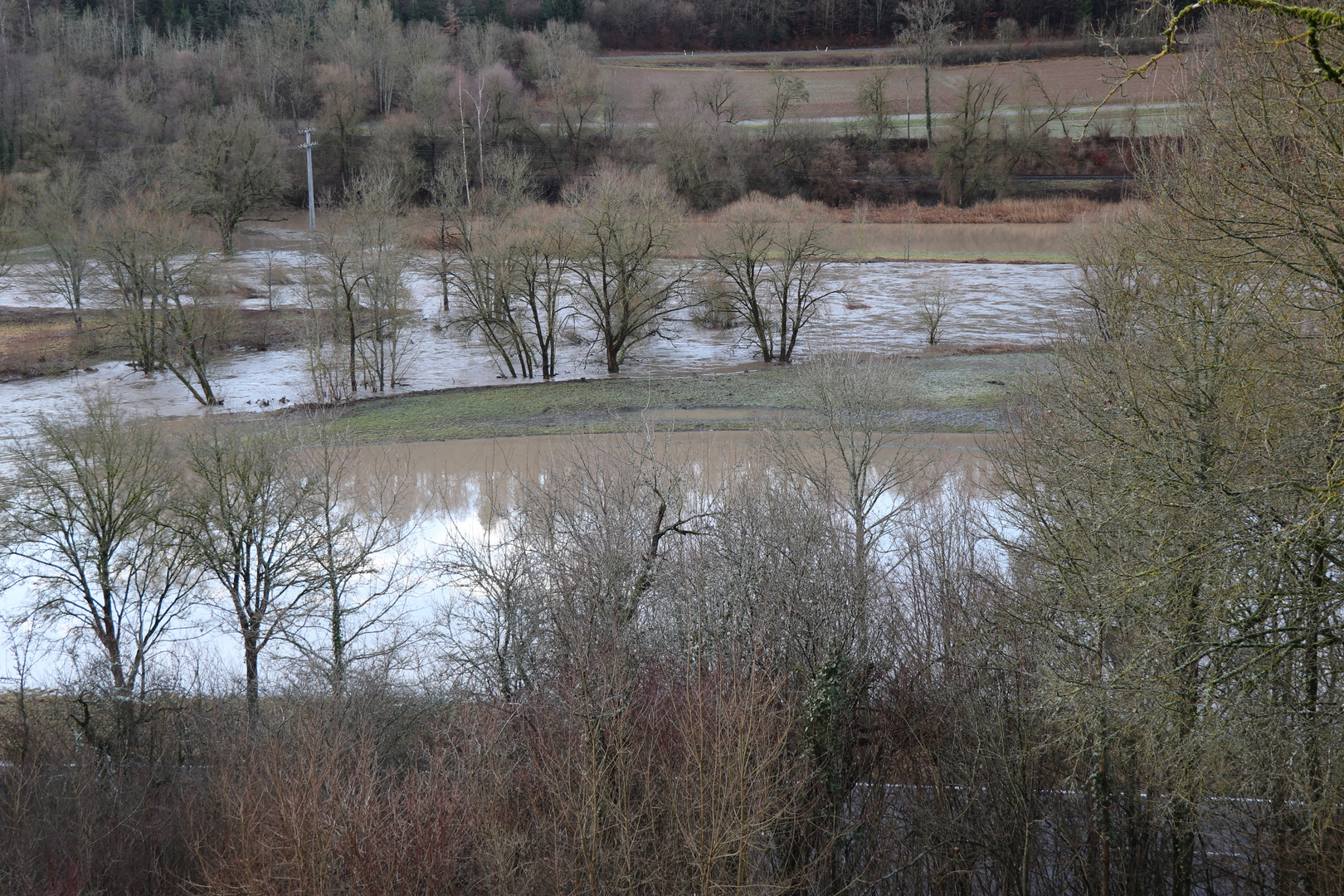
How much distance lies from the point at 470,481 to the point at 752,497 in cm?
1079

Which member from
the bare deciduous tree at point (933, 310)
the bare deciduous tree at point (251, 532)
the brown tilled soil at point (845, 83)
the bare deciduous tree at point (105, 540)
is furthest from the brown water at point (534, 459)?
the brown tilled soil at point (845, 83)

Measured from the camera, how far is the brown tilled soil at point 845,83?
8231 cm

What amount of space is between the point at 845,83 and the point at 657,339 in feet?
188

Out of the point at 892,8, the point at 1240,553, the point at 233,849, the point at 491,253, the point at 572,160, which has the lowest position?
the point at 233,849

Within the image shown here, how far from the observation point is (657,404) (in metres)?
34.4

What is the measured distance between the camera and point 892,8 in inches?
4400

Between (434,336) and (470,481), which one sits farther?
(434,336)

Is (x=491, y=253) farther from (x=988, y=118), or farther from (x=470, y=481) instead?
(x=988, y=118)

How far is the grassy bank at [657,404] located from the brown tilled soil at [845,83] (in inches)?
1938

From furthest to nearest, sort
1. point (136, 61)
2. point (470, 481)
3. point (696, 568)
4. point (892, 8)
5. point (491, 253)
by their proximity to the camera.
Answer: point (892, 8)
point (136, 61)
point (491, 253)
point (470, 481)
point (696, 568)

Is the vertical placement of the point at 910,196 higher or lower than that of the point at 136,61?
lower

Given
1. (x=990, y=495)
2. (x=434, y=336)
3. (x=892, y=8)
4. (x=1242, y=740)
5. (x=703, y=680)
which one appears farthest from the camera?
(x=892, y=8)

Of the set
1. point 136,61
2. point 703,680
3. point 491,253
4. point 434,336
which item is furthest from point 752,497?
point 136,61

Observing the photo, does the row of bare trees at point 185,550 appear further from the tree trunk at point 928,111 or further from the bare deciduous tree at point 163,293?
the tree trunk at point 928,111
